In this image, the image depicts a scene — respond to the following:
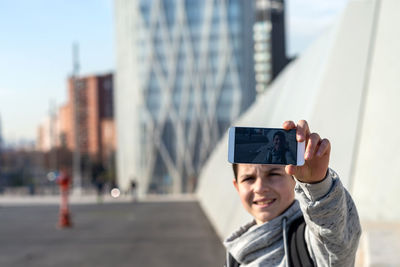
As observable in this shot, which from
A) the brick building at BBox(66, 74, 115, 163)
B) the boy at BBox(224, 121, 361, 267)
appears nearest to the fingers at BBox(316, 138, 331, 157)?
the boy at BBox(224, 121, 361, 267)

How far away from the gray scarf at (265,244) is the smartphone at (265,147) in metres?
0.58

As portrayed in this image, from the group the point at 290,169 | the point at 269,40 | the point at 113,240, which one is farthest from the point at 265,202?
the point at 269,40

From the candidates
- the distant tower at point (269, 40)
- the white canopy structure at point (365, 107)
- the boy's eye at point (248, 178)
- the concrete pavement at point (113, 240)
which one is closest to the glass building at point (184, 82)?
the distant tower at point (269, 40)

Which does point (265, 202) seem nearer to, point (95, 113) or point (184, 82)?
point (184, 82)

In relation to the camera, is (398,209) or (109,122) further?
(109,122)

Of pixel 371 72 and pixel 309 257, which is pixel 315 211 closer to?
pixel 309 257

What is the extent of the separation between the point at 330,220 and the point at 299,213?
423 millimetres

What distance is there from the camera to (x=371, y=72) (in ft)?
23.8

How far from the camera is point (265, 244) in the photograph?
207 centimetres

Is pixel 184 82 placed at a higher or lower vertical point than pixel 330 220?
lower

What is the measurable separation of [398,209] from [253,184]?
4.64m

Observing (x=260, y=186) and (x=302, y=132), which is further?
(x=260, y=186)

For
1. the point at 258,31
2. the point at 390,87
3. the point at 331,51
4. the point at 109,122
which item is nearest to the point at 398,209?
the point at 390,87

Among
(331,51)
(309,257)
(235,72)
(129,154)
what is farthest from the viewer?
(129,154)
